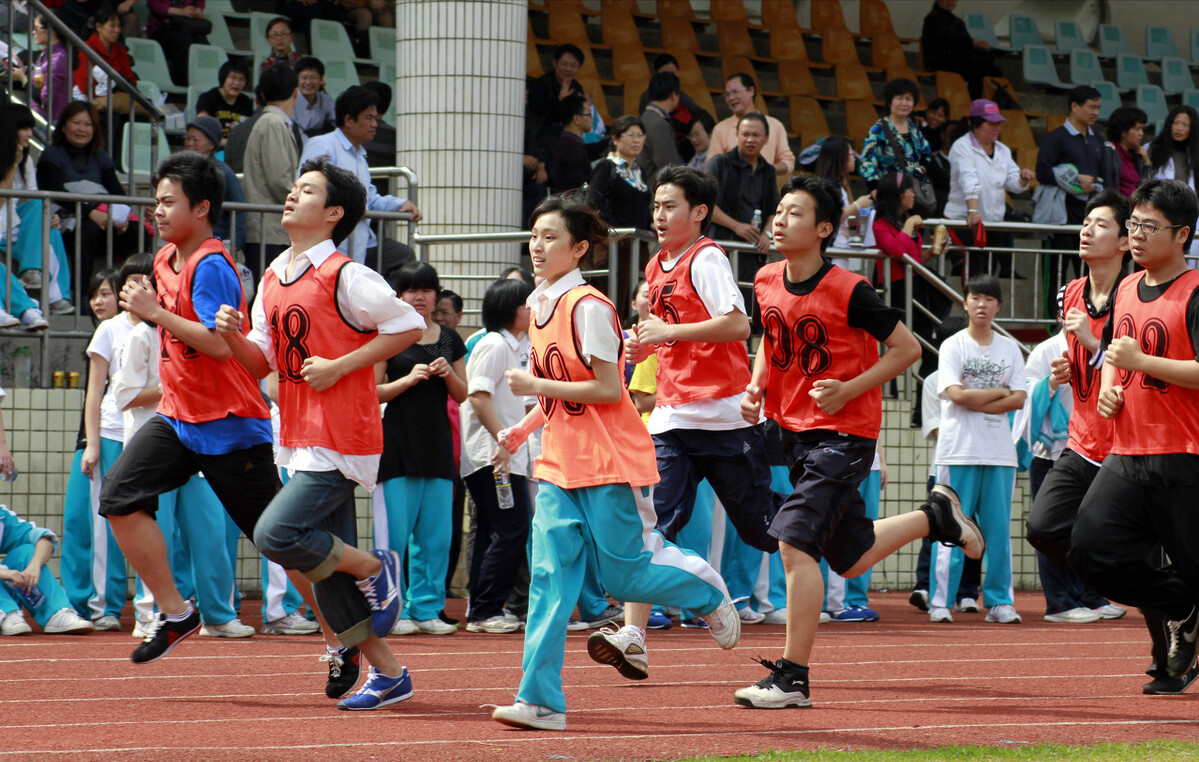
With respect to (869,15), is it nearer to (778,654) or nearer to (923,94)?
(923,94)

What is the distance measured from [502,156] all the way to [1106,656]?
6.65 m

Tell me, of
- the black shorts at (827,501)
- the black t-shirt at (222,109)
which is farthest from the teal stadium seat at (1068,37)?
the black shorts at (827,501)

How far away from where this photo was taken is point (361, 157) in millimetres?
10359

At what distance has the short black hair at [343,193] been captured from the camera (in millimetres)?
5539

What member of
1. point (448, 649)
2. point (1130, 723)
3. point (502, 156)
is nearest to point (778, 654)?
point (448, 649)

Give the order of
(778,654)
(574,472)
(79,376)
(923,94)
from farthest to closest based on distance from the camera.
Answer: (923,94) < (79,376) < (778,654) < (574,472)

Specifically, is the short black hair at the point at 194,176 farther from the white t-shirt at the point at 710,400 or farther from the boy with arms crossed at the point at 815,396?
the boy with arms crossed at the point at 815,396

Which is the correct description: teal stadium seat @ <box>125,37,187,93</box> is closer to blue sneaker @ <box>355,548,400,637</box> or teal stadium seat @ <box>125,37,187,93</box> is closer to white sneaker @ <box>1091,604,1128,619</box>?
white sneaker @ <box>1091,604,1128,619</box>

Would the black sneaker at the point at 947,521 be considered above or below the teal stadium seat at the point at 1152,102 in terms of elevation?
below

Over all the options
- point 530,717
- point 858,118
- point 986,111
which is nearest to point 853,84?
point 858,118

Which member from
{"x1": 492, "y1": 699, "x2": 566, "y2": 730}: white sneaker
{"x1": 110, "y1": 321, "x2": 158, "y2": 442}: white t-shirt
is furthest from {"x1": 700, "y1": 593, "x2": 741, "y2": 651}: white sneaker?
{"x1": 110, "y1": 321, "x2": 158, "y2": 442}: white t-shirt

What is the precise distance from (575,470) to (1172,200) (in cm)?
258

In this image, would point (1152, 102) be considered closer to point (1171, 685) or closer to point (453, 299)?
point (453, 299)

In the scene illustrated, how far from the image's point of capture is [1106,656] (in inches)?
297
